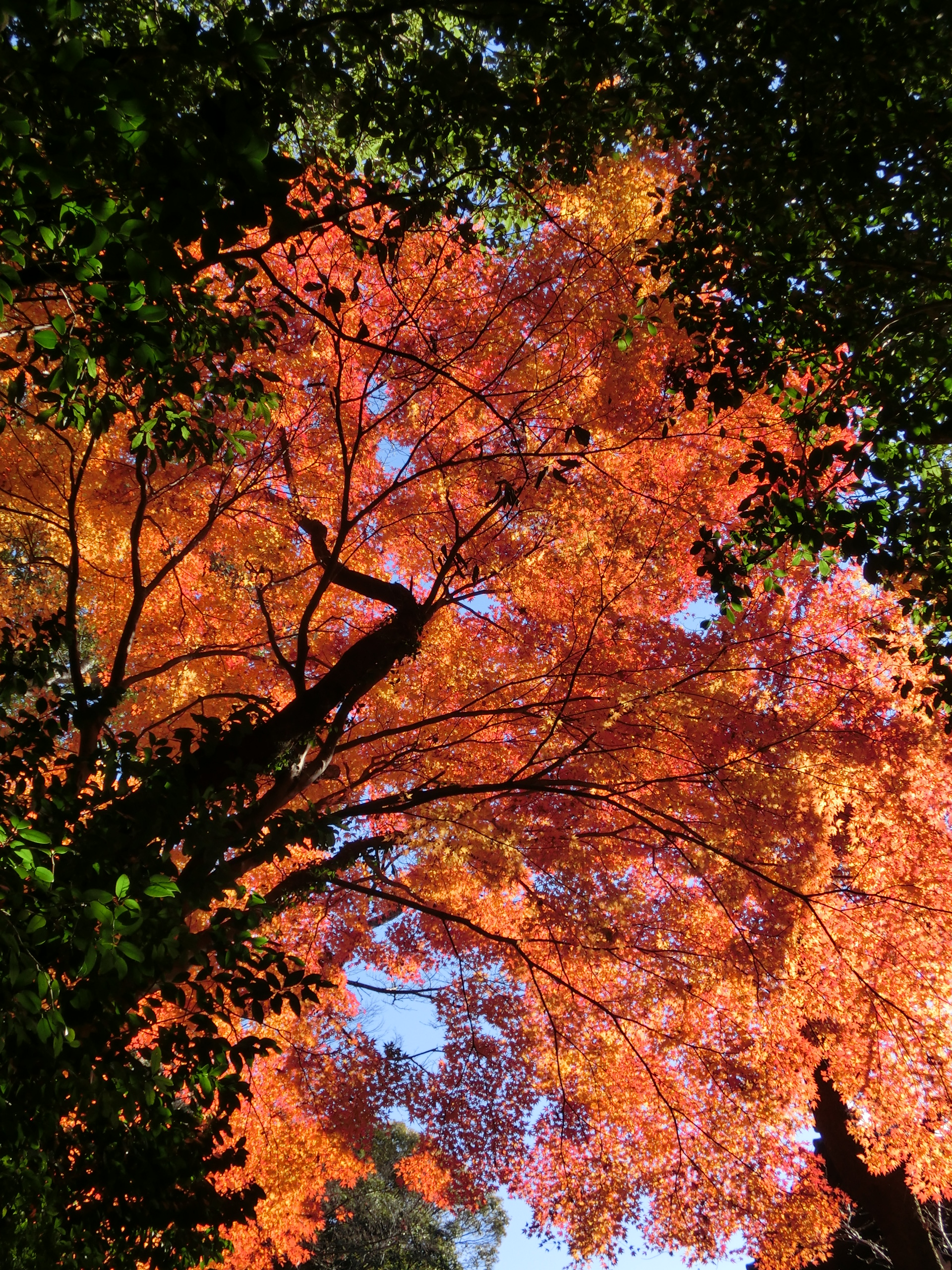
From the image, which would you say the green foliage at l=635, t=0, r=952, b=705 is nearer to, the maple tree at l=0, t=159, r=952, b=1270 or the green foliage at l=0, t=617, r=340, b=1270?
the maple tree at l=0, t=159, r=952, b=1270

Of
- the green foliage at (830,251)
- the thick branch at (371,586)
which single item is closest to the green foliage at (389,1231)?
→ the thick branch at (371,586)

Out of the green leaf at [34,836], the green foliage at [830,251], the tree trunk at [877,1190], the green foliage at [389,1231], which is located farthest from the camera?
the green foliage at [389,1231]

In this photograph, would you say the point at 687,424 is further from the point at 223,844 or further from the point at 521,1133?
the point at 521,1133

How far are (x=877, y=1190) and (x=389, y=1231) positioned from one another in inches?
488

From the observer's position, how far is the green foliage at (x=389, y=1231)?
18094 millimetres

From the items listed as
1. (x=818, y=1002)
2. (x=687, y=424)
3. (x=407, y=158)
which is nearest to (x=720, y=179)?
(x=407, y=158)

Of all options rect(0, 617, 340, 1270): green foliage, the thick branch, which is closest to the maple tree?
the thick branch

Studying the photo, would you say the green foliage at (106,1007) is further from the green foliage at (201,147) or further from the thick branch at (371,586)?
the thick branch at (371,586)

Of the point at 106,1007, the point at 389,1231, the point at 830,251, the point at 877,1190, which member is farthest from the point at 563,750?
the point at 389,1231

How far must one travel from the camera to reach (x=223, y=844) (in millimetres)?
4031

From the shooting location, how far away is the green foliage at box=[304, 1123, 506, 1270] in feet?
59.4

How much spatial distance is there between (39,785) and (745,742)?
7517 millimetres

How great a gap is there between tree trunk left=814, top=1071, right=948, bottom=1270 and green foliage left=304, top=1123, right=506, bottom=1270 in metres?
8.38

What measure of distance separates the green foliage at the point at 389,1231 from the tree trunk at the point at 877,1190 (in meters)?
8.38
